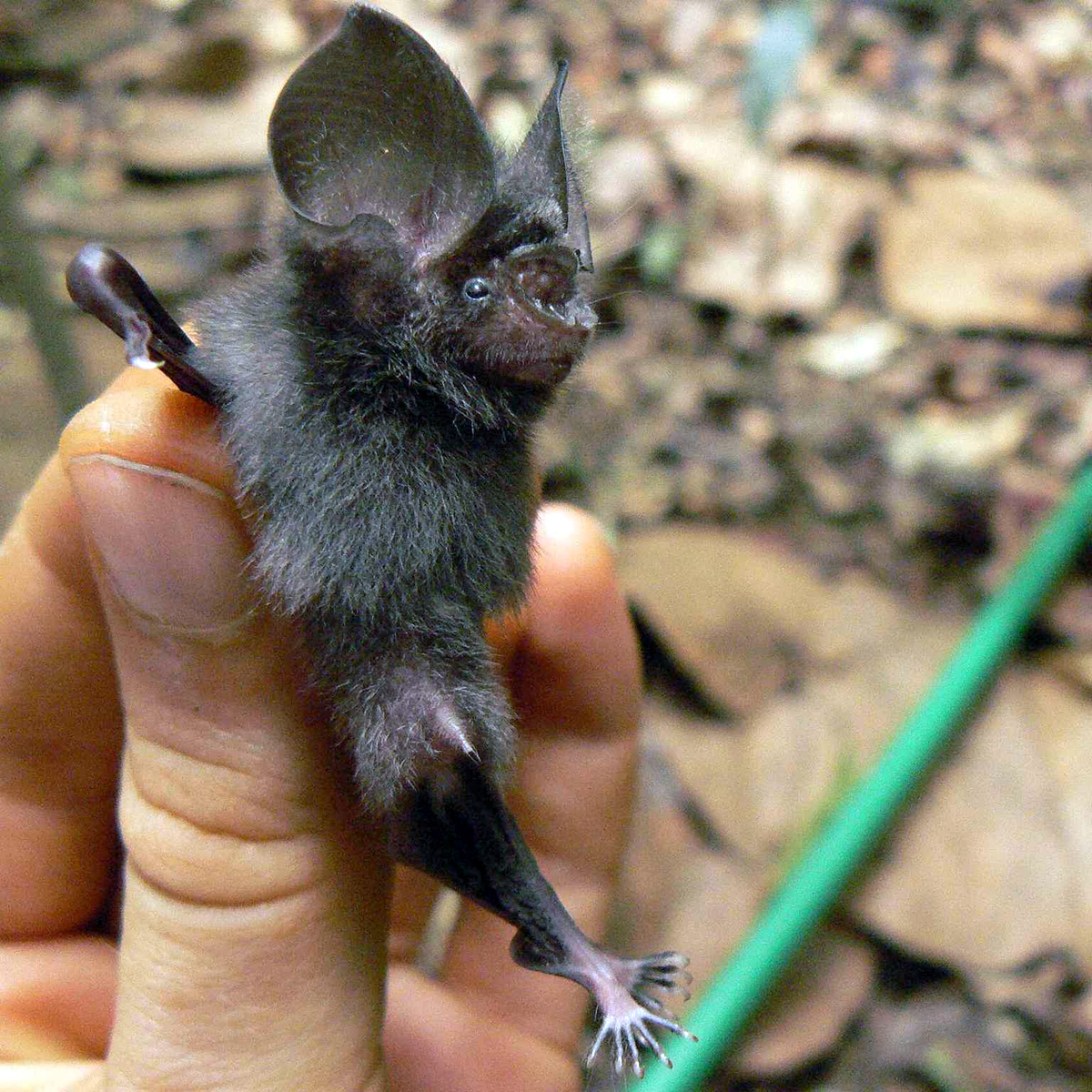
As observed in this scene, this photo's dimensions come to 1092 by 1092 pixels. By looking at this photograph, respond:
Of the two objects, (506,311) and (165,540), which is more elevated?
(506,311)

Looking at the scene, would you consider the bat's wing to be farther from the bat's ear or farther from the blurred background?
the blurred background

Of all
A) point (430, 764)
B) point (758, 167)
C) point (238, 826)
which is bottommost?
point (238, 826)

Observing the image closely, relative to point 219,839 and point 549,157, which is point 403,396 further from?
point 219,839

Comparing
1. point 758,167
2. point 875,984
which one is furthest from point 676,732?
point 758,167

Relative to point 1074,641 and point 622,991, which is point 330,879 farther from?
point 1074,641

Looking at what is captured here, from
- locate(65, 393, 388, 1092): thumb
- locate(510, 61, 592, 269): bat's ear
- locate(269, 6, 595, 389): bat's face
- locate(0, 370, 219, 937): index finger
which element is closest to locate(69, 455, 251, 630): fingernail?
locate(65, 393, 388, 1092): thumb

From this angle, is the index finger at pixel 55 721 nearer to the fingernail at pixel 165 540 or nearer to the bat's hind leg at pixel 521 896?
the fingernail at pixel 165 540

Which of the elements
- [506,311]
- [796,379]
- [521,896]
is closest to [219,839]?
[521,896]
